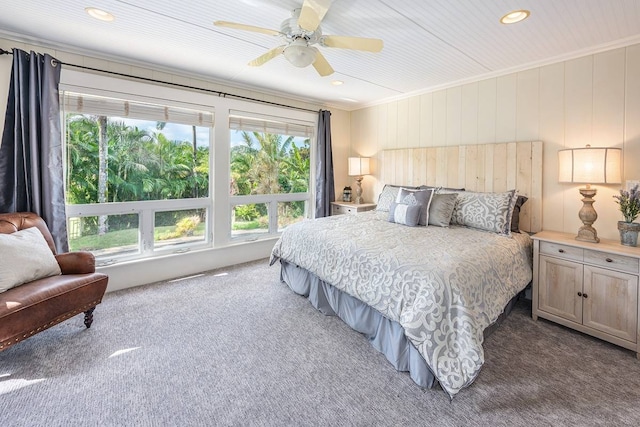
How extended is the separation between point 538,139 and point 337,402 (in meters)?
3.22

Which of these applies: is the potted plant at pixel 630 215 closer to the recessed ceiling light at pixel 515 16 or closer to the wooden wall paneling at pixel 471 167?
the wooden wall paneling at pixel 471 167

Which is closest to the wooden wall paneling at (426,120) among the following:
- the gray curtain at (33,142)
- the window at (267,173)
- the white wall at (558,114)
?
the white wall at (558,114)

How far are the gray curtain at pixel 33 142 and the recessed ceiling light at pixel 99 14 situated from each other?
0.86 meters

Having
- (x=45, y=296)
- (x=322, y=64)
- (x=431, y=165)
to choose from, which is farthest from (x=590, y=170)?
(x=45, y=296)

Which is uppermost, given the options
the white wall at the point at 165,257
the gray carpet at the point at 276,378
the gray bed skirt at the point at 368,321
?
the white wall at the point at 165,257

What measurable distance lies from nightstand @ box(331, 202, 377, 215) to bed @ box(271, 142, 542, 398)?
0.90 m

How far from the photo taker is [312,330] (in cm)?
249

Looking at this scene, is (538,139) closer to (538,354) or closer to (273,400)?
(538,354)

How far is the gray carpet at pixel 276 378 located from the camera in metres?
1.60

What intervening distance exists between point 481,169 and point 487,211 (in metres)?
0.83

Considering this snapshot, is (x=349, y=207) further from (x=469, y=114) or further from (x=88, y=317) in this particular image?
(x=88, y=317)

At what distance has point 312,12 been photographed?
1818 millimetres

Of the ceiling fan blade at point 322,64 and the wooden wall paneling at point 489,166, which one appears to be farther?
the wooden wall paneling at point 489,166

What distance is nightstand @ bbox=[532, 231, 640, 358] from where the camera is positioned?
84.7 inches
